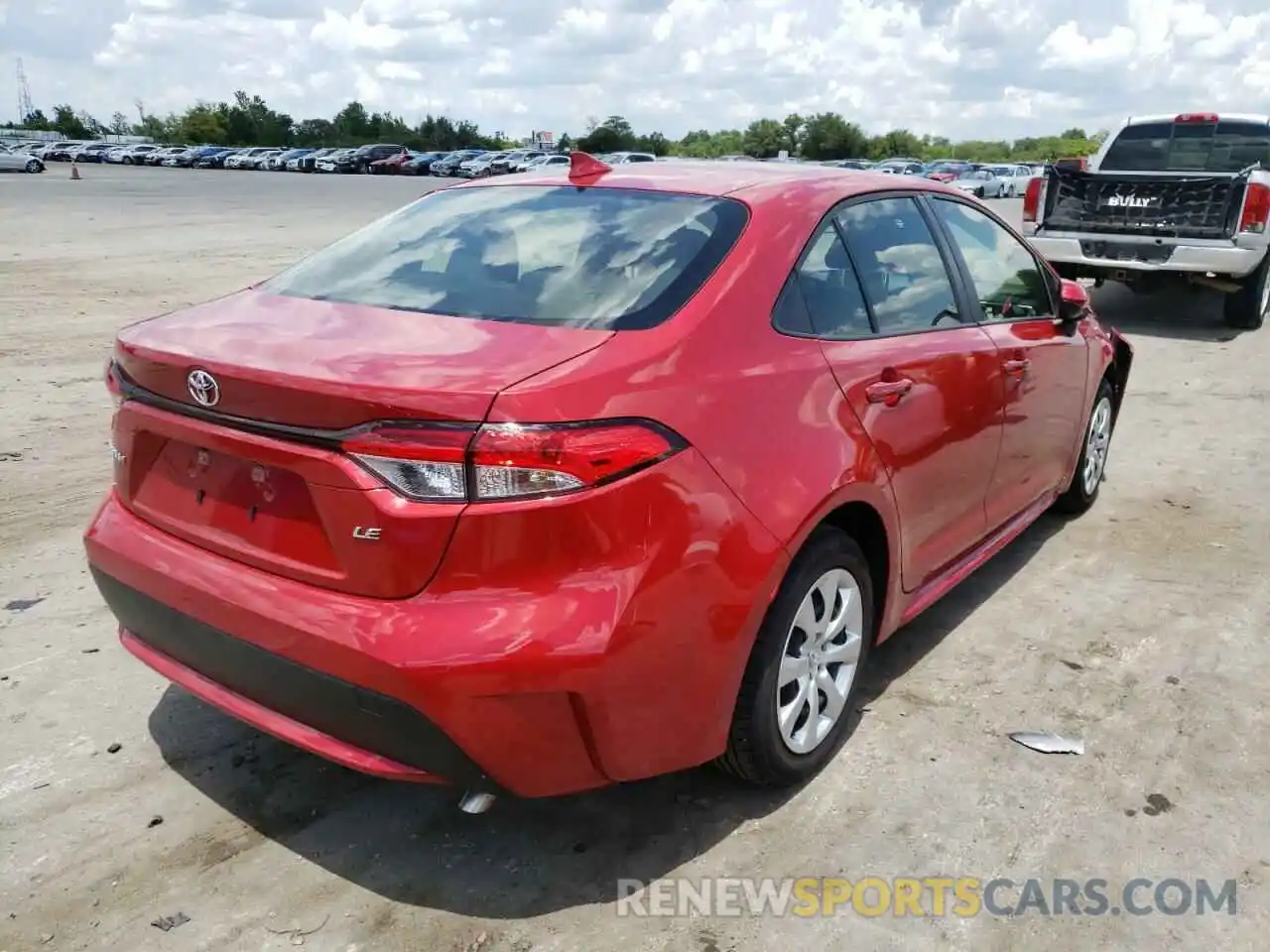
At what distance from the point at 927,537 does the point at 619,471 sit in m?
1.59

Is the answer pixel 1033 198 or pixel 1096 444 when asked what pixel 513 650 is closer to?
pixel 1096 444

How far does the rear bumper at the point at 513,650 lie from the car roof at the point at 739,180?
3.77ft

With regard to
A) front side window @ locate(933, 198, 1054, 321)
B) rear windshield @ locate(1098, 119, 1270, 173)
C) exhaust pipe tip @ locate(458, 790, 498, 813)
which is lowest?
exhaust pipe tip @ locate(458, 790, 498, 813)

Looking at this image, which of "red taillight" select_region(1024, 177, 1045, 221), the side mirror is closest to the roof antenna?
the side mirror

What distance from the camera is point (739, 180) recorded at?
3.31 meters

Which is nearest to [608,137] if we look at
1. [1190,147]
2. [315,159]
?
[315,159]

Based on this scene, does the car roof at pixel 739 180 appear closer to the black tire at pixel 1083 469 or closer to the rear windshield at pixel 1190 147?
the black tire at pixel 1083 469

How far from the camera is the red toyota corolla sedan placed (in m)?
2.28

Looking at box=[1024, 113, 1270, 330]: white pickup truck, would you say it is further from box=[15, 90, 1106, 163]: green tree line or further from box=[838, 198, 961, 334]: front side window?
box=[15, 90, 1106, 163]: green tree line

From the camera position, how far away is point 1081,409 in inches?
192

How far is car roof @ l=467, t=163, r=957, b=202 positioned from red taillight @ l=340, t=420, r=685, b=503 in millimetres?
1208

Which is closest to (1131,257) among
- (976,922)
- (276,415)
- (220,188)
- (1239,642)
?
(1239,642)

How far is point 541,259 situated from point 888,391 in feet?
3.60
